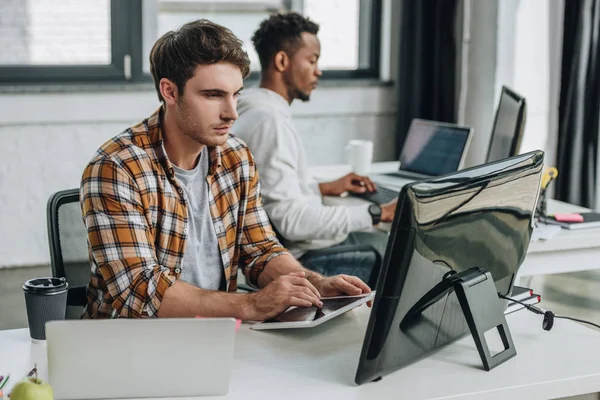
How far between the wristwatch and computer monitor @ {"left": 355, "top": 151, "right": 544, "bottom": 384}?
111 cm

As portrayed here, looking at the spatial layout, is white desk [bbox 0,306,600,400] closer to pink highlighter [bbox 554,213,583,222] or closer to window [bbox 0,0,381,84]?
pink highlighter [bbox 554,213,583,222]

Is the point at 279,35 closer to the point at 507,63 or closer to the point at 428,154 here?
the point at 428,154

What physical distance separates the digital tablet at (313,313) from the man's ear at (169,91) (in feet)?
1.84

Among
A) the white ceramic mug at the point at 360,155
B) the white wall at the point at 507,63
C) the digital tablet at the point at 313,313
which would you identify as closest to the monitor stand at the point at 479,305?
the digital tablet at the point at 313,313

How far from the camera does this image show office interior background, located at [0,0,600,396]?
13.8 ft

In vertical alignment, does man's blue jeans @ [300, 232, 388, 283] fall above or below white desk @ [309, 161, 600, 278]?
below

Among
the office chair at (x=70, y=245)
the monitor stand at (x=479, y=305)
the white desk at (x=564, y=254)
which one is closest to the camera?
the monitor stand at (x=479, y=305)

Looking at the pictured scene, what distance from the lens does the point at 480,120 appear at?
4.50m

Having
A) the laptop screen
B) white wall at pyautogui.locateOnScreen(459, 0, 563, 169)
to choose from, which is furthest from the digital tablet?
white wall at pyautogui.locateOnScreen(459, 0, 563, 169)

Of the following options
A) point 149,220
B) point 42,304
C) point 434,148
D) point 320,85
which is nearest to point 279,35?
point 434,148

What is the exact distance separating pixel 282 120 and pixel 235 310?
996 millimetres

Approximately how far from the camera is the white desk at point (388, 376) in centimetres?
135

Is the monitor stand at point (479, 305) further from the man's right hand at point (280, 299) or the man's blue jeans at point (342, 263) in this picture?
the man's blue jeans at point (342, 263)

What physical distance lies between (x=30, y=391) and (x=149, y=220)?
0.67m
